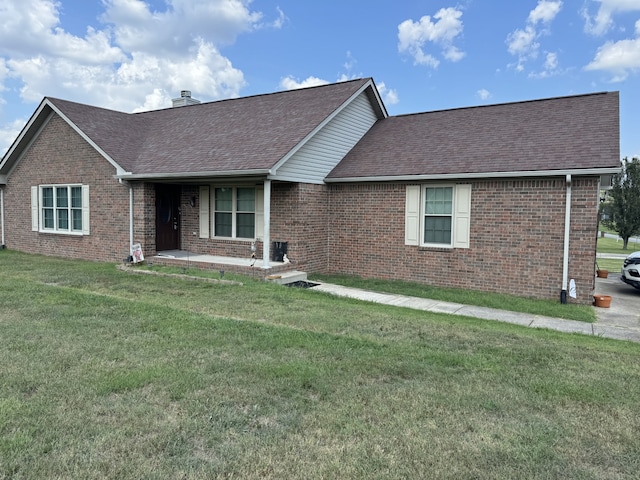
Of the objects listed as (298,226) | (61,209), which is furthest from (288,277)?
(61,209)

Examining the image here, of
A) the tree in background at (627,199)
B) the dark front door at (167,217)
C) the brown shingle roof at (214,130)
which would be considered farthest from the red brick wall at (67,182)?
the tree in background at (627,199)

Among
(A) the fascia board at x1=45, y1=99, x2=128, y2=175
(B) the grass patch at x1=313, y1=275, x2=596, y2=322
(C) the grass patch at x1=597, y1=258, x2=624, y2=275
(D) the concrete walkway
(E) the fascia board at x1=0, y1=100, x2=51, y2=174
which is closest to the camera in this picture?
(D) the concrete walkway

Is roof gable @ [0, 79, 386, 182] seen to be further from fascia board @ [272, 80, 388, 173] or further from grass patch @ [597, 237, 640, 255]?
grass patch @ [597, 237, 640, 255]

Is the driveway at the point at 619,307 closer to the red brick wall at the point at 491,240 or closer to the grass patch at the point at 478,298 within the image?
the grass patch at the point at 478,298

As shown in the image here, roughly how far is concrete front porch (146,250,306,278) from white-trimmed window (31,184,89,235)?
3.06 m

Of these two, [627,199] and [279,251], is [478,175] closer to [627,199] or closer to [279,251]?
[279,251]

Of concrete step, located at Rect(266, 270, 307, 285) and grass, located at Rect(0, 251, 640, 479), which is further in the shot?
concrete step, located at Rect(266, 270, 307, 285)

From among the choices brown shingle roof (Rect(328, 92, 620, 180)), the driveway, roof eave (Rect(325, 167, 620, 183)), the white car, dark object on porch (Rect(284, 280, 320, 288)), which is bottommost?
the driveway

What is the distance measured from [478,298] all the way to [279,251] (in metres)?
4.96

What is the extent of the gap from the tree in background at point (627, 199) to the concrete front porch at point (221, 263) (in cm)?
2480

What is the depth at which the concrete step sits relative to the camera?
10.5 metres

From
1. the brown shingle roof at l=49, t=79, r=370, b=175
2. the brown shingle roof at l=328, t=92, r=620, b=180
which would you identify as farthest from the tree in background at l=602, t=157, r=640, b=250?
the brown shingle roof at l=49, t=79, r=370, b=175

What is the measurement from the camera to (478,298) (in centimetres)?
957

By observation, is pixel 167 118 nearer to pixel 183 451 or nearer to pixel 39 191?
pixel 39 191
